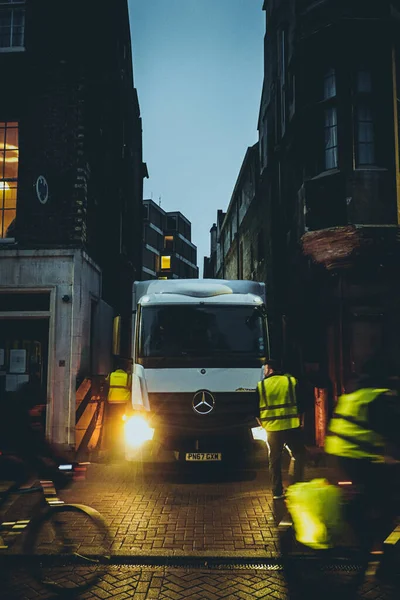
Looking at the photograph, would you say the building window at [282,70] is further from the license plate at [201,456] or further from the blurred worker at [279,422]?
the blurred worker at [279,422]

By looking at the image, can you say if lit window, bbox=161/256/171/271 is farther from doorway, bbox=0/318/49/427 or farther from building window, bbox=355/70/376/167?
building window, bbox=355/70/376/167

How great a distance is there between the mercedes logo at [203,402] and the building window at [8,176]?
635cm

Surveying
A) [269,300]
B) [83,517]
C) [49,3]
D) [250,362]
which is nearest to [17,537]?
[83,517]

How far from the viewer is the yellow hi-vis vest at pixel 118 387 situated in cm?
1105

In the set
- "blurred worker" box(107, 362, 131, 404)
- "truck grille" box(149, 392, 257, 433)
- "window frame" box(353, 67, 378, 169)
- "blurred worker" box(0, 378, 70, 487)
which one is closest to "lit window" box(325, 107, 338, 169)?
"window frame" box(353, 67, 378, 169)

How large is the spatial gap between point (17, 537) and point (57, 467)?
1.25 meters

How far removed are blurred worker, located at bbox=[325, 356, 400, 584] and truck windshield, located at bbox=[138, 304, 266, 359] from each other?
4.50m

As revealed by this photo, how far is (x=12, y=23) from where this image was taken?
42.8ft

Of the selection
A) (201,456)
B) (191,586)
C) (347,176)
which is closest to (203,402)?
(201,456)

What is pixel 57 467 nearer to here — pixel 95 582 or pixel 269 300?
pixel 95 582

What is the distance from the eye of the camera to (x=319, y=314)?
13.8m

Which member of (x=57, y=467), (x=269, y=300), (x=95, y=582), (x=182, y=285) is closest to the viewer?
(x=95, y=582)

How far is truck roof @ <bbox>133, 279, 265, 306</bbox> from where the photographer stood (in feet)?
31.4

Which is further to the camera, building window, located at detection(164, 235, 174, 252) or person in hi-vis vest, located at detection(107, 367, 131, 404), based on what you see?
building window, located at detection(164, 235, 174, 252)
